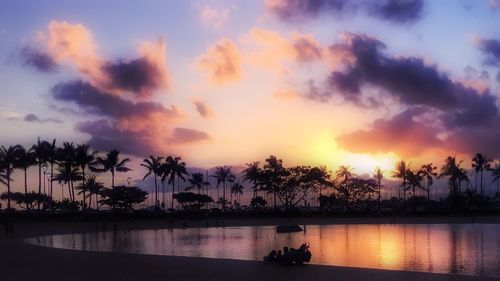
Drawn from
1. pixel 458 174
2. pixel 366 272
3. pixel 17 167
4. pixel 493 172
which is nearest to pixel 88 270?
pixel 366 272

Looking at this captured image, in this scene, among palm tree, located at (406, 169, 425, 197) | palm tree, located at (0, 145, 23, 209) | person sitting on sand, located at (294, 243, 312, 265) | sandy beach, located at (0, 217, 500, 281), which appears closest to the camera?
sandy beach, located at (0, 217, 500, 281)

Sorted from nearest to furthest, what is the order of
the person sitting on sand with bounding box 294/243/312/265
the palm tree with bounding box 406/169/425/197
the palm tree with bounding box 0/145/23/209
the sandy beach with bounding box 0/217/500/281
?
the sandy beach with bounding box 0/217/500/281
the person sitting on sand with bounding box 294/243/312/265
the palm tree with bounding box 0/145/23/209
the palm tree with bounding box 406/169/425/197

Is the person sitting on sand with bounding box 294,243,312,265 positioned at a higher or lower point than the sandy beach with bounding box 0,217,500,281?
higher

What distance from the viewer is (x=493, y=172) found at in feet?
510

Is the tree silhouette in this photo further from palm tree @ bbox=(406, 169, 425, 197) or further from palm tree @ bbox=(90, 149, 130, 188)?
palm tree @ bbox=(406, 169, 425, 197)

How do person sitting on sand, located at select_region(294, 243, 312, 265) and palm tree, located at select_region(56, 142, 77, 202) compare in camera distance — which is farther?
palm tree, located at select_region(56, 142, 77, 202)

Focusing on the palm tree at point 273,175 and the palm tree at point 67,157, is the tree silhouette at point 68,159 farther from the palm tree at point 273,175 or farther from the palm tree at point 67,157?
the palm tree at point 273,175

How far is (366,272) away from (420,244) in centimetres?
2395

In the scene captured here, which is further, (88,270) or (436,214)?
(436,214)

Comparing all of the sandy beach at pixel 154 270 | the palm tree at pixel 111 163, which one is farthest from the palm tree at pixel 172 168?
the sandy beach at pixel 154 270

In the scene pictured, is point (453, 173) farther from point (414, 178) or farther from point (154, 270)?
point (154, 270)

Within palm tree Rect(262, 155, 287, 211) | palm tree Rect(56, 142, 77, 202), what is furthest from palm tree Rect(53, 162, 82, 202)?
palm tree Rect(262, 155, 287, 211)

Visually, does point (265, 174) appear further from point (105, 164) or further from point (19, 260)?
point (19, 260)

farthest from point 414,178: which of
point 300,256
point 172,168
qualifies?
point 300,256
